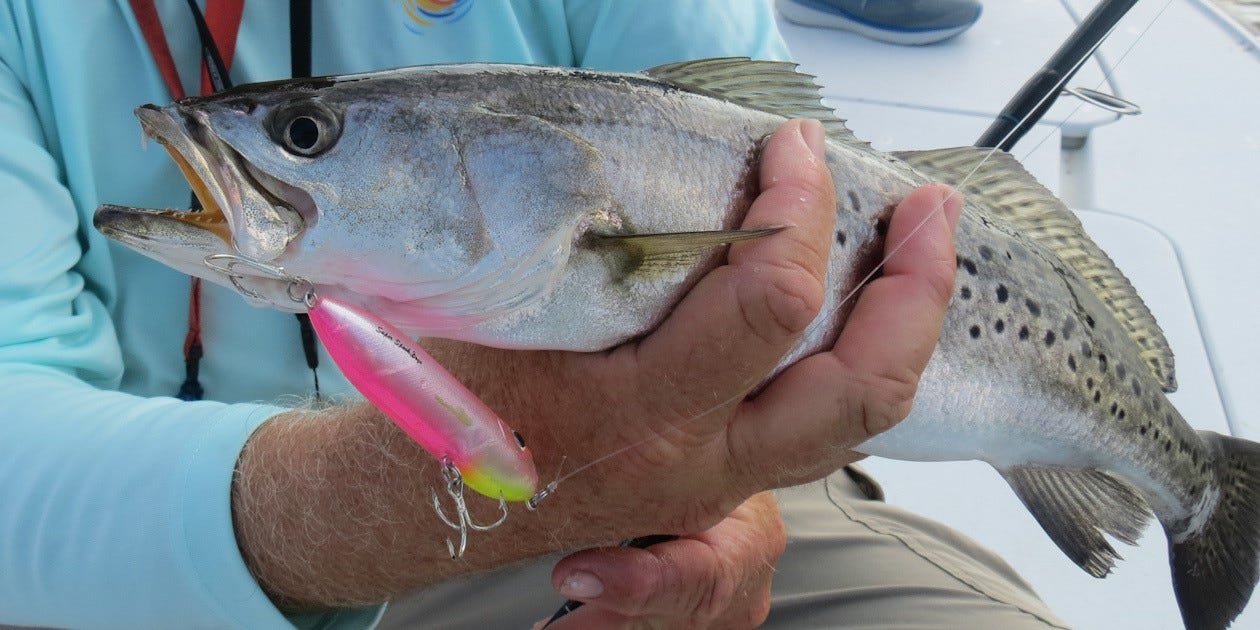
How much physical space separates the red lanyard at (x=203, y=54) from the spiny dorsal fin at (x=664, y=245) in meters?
1.02

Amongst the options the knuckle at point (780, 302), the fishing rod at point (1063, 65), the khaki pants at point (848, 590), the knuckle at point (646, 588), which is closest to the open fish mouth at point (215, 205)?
the knuckle at point (780, 302)

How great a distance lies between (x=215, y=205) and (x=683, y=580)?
3.09ft

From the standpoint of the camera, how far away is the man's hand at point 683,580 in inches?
56.7

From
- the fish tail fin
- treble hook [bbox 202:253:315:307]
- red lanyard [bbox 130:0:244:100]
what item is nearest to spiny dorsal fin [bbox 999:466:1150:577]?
the fish tail fin

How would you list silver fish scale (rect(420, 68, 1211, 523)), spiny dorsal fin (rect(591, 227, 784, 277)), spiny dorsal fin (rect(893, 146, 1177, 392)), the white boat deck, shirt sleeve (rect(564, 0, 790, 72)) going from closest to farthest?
spiny dorsal fin (rect(591, 227, 784, 277)) < silver fish scale (rect(420, 68, 1211, 523)) < spiny dorsal fin (rect(893, 146, 1177, 392)) < shirt sleeve (rect(564, 0, 790, 72)) < the white boat deck

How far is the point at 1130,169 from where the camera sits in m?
3.54

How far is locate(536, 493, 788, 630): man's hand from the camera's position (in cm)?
144

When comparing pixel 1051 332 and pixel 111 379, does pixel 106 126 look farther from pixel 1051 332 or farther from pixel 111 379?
pixel 1051 332

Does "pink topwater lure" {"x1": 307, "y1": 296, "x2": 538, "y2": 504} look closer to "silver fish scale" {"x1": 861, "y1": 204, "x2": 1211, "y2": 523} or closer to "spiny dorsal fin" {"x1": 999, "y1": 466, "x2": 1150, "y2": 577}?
"silver fish scale" {"x1": 861, "y1": 204, "x2": 1211, "y2": 523}

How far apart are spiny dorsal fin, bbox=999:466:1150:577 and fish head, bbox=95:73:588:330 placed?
1139 mm

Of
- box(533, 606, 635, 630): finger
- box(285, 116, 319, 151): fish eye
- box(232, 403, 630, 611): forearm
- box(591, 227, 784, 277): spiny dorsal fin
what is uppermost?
box(285, 116, 319, 151): fish eye

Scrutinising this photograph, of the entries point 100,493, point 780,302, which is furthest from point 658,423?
point 100,493

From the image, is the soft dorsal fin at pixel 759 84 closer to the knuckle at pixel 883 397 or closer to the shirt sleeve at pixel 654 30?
the knuckle at pixel 883 397

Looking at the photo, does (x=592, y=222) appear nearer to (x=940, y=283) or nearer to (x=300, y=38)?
(x=940, y=283)
